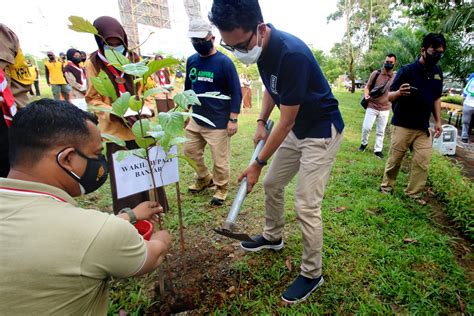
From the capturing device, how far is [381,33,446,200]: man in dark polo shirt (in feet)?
10.5

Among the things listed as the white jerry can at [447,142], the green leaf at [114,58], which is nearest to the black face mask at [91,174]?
the green leaf at [114,58]

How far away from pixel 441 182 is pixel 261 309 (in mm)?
3196

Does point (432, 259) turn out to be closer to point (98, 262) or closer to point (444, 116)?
point (98, 262)

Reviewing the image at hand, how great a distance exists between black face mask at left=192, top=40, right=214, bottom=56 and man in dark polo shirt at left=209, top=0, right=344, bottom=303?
121cm

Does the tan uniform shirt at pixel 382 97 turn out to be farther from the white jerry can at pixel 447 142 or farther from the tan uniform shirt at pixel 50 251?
the tan uniform shirt at pixel 50 251

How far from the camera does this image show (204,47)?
311 centimetres

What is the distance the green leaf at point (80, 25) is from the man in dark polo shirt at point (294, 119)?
69 cm

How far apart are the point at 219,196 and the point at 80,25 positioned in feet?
8.39

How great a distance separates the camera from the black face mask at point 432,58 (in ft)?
10.1

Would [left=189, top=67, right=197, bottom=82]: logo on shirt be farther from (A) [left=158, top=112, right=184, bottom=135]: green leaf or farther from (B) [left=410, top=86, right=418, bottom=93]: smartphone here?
(B) [left=410, top=86, right=418, bottom=93]: smartphone

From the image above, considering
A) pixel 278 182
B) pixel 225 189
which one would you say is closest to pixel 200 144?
pixel 225 189

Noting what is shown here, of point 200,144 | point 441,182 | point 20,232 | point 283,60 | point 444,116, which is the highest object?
point 283,60

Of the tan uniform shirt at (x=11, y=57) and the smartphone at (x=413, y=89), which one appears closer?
the tan uniform shirt at (x=11, y=57)

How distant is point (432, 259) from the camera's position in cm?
239
